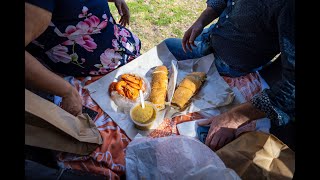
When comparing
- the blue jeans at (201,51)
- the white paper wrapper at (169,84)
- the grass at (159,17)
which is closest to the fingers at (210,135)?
the white paper wrapper at (169,84)

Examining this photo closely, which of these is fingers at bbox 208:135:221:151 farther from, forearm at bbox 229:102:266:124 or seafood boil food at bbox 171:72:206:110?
seafood boil food at bbox 171:72:206:110

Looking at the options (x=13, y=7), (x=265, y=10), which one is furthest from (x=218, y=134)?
(x=13, y=7)

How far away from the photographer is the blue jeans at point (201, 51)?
2100 mm

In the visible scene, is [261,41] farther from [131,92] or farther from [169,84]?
[131,92]

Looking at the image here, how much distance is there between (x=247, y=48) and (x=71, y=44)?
1.09 metres

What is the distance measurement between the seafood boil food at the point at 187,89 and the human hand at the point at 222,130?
0.86 feet

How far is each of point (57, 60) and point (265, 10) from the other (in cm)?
128

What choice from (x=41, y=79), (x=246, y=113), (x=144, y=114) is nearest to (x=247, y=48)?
(x=246, y=113)

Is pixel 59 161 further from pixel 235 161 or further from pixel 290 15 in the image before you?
pixel 290 15

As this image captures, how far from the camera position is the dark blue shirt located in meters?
1.48

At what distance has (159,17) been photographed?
362cm

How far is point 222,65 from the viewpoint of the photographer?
2115 mm

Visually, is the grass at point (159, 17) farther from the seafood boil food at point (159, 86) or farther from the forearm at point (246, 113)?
the forearm at point (246, 113)

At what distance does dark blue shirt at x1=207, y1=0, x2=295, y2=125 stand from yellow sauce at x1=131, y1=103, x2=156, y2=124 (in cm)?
59
